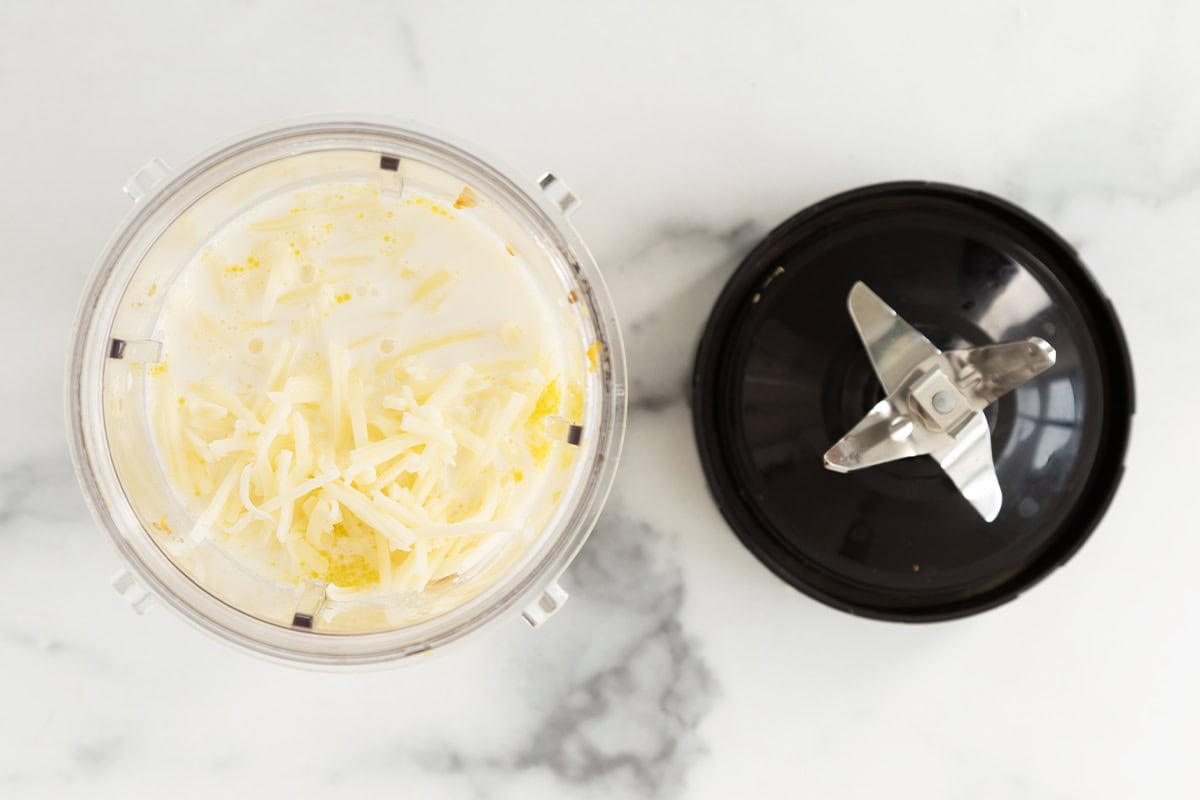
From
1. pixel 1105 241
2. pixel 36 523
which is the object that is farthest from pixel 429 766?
pixel 1105 241

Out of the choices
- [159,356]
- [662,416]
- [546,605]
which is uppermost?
[159,356]

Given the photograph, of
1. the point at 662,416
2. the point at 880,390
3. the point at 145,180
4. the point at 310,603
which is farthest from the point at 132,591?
the point at 880,390

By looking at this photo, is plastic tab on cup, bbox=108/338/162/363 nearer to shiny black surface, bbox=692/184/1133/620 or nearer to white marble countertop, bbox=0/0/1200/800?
white marble countertop, bbox=0/0/1200/800

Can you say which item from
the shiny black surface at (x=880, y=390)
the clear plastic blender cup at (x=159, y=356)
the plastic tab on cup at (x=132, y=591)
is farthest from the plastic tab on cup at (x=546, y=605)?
the plastic tab on cup at (x=132, y=591)

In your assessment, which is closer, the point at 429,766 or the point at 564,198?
the point at 564,198

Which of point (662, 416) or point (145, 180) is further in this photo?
point (662, 416)

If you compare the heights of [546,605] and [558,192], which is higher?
[558,192]

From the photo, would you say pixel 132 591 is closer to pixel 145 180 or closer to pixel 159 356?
pixel 159 356

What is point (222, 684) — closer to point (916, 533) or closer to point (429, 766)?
point (429, 766)
